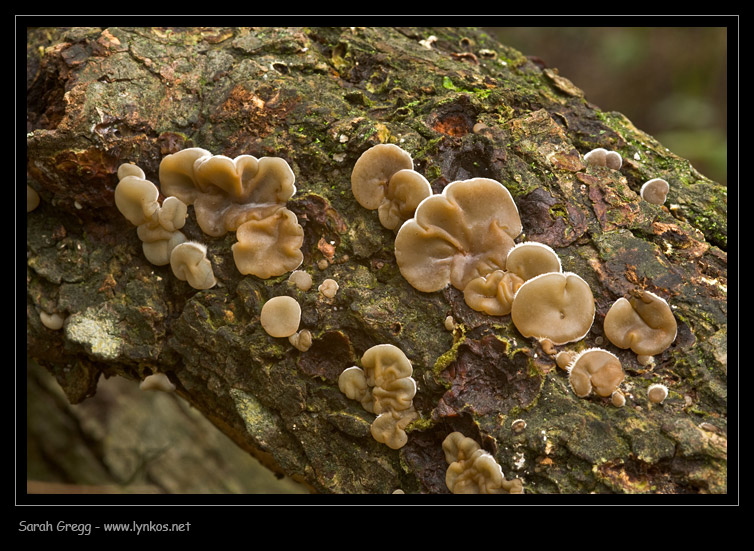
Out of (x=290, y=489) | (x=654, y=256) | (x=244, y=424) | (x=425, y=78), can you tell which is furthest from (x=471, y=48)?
(x=290, y=489)

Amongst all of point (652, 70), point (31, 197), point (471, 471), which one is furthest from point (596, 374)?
→ point (652, 70)

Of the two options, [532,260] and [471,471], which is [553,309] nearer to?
[532,260]

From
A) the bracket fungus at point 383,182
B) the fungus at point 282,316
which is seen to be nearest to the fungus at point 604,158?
the bracket fungus at point 383,182

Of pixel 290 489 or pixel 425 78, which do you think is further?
pixel 290 489

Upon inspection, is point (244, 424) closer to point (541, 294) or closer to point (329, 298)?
point (329, 298)

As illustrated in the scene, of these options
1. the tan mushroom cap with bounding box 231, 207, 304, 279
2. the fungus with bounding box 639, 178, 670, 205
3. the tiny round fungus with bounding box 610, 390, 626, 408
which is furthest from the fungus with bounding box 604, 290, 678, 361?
the tan mushroom cap with bounding box 231, 207, 304, 279

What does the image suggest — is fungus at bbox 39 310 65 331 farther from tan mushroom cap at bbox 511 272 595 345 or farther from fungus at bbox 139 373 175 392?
tan mushroom cap at bbox 511 272 595 345

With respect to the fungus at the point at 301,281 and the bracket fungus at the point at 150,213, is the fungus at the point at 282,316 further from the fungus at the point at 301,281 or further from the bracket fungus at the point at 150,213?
the bracket fungus at the point at 150,213
